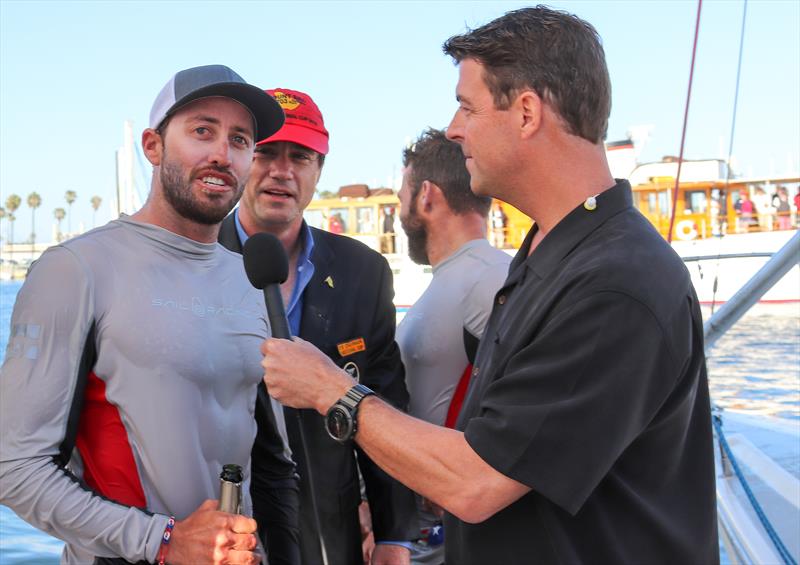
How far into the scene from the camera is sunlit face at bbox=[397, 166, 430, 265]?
3.79 metres

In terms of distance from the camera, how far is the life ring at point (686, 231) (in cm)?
2722

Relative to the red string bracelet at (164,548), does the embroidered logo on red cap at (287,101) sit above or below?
above

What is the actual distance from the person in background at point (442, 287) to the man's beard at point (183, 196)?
1312 mm

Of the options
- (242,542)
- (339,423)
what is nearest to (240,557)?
(242,542)

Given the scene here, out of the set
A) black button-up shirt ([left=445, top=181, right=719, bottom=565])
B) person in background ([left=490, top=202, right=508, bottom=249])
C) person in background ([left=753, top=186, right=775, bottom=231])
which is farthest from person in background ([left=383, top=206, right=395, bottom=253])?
black button-up shirt ([left=445, top=181, right=719, bottom=565])

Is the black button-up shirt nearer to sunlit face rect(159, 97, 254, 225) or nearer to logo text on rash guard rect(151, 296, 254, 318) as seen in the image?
logo text on rash guard rect(151, 296, 254, 318)

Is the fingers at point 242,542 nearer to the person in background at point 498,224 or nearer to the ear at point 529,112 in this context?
the ear at point 529,112

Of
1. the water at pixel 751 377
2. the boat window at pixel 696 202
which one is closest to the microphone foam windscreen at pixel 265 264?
the water at pixel 751 377

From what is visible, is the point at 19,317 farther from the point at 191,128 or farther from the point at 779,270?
the point at 779,270

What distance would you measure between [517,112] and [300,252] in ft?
4.96

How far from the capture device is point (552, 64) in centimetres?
190

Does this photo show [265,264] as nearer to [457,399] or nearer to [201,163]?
[201,163]

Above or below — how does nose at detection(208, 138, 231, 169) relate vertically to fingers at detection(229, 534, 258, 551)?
above

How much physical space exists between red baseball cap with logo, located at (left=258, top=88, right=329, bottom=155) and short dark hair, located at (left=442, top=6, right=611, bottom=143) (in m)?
1.35
